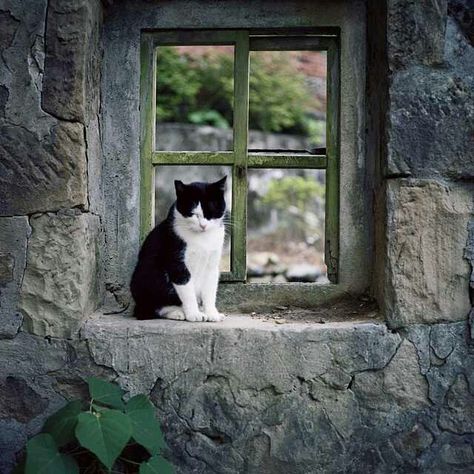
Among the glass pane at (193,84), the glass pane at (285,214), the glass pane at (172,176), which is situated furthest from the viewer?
the glass pane at (193,84)

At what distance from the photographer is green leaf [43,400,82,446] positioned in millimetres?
2242

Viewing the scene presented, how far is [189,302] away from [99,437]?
0.65 m

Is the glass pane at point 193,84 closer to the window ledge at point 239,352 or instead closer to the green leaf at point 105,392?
the window ledge at point 239,352

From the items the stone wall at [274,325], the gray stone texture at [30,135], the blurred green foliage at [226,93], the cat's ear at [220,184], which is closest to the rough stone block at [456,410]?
the stone wall at [274,325]

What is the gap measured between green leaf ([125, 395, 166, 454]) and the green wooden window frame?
0.67m

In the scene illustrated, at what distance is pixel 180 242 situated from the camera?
8.80ft

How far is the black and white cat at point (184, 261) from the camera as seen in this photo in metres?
2.65

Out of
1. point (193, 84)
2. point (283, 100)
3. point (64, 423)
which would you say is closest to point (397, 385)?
point (64, 423)

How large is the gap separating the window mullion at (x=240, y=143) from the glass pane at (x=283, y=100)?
6.18 meters

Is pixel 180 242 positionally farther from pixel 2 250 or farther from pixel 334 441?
pixel 334 441

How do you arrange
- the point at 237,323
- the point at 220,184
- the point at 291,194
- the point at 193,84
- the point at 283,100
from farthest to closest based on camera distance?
the point at 283,100 < the point at 193,84 < the point at 291,194 < the point at 220,184 < the point at 237,323

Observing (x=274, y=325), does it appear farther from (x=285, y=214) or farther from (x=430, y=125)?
(x=285, y=214)

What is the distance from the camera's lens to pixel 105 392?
7.69 feet

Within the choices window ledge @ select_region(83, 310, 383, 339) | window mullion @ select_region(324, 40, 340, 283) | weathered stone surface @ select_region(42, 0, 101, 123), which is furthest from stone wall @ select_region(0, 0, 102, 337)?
window mullion @ select_region(324, 40, 340, 283)
